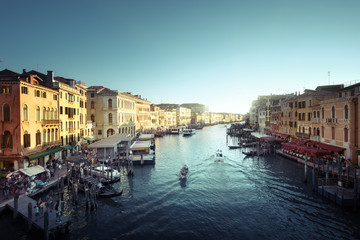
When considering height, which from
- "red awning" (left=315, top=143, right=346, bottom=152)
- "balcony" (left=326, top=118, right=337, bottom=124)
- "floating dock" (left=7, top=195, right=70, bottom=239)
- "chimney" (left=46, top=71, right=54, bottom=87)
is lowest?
"floating dock" (left=7, top=195, right=70, bottom=239)

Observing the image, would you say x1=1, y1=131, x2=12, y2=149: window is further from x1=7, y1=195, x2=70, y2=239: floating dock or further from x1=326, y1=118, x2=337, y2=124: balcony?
x1=326, y1=118, x2=337, y2=124: balcony

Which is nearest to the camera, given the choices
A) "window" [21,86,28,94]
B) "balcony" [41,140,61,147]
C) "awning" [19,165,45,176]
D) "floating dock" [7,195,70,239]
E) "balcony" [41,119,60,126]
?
"floating dock" [7,195,70,239]

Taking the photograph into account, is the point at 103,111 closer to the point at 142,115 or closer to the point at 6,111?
the point at 6,111

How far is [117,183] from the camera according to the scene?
2688cm

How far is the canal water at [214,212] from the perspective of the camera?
627 inches

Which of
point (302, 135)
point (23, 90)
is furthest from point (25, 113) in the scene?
point (302, 135)

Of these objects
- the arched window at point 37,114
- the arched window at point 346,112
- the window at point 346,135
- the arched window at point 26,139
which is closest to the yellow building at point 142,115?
the arched window at point 37,114

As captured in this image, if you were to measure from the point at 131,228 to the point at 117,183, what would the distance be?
11.0 metres

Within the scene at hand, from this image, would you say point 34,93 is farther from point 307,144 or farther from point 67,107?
point 307,144

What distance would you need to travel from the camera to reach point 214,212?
19219mm

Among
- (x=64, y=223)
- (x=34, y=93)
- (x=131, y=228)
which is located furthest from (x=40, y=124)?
(x=131, y=228)

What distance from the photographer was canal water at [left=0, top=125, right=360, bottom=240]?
52.3ft

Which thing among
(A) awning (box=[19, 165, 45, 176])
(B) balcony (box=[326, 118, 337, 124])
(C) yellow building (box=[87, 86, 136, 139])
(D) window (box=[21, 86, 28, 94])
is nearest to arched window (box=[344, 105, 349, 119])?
(B) balcony (box=[326, 118, 337, 124])

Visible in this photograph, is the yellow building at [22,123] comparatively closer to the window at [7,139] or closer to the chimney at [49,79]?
the window at [7,139]
